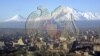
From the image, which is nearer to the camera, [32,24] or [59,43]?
[32,24]

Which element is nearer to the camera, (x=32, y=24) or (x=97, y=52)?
(x=97, y=52)

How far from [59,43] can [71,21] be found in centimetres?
317

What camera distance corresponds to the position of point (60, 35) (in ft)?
79.9

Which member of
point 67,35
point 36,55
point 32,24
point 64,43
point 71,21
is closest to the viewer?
point 36,55

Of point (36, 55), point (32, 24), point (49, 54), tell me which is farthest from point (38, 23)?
point (36, 55)

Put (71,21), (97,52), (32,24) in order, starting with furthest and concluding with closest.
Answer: (71,21) < (32,24) < (97,52)

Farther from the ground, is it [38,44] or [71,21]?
[71,21]

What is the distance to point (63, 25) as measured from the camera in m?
22.2

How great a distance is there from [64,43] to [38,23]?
341cm

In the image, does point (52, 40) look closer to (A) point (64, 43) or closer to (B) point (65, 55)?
(A) point (64, 43)

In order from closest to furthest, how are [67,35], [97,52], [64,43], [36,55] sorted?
[36,55] → [97,52] → [64,43] → [67,35]

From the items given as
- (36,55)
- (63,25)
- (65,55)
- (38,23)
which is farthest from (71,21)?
(36,55)

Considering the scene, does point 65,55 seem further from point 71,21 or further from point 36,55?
point 71,21

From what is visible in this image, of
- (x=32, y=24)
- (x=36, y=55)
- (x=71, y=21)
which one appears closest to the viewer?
(x=36, y=55)
